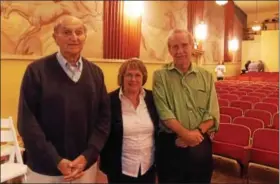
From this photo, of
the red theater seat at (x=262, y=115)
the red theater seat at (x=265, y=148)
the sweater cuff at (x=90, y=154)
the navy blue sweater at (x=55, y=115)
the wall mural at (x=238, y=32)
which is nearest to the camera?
the navy blue sweater at (x=55, y=115)

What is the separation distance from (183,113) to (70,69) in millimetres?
716

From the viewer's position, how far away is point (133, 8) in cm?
740

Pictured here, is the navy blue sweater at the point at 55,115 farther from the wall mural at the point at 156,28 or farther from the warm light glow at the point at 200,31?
the warm light glow at the point at 200,31

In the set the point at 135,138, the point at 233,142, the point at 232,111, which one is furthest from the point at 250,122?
the point at 135,138

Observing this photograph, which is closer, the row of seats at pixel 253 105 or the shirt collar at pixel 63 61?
the shirt collar at pixel 63 61

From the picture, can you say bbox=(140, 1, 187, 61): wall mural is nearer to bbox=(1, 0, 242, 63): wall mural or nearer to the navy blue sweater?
bbox=(1, 0, 242, 63): wall mural

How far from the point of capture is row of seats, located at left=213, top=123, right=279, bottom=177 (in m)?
2.89

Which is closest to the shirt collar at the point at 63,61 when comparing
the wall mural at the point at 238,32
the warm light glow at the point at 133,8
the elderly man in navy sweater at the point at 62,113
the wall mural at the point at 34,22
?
the elderly man in navy sweater at the point at 62,113

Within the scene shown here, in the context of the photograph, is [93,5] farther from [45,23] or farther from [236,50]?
[236,50]

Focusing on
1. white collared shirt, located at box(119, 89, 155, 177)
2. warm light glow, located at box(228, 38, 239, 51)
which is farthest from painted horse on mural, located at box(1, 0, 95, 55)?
warm light glow, located at box(228, 38, 239, 51)

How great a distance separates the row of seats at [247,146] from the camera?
2893 millimetres

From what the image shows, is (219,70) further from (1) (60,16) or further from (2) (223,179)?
(2) (223,179)

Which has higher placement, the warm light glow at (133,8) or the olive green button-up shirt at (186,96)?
the warm light glow at (133,8)

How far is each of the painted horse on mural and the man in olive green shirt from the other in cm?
341
